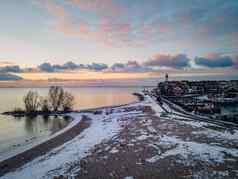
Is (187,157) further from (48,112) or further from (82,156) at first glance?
(48,112)

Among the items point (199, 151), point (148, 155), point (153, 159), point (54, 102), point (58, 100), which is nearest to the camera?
point (153, 159)

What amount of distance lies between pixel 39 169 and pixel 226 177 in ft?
41.1

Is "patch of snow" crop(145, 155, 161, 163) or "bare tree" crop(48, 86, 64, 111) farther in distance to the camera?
"bare tree" crop(48, 86, 64, 111)

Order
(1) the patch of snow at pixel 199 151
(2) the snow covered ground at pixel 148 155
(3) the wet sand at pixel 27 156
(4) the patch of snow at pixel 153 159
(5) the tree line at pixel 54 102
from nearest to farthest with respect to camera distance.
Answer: (2) the snow covered ground at pixel 148 155, (4) the patch of snow at pixel 153 159, (1) the patch of snow at pixel 199 151, (3) the wet sand at pixel 27 156, (5) the tree line at pixel 54 102

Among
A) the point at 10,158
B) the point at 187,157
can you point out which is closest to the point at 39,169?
the point at 10,158

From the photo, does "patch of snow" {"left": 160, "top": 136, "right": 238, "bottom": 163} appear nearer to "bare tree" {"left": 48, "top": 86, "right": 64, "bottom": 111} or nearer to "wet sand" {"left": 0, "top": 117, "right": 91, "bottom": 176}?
"wet sand" {"left": 0, "top": 117, "right": 91, "bottom": 176}

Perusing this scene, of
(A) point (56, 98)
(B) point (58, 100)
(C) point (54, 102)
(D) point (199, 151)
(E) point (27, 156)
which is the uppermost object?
(A) point (56, 98)

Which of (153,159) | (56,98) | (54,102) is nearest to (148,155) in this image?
(153,159)

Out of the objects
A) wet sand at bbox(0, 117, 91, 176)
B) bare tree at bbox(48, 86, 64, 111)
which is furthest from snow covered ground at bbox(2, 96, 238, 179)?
bare tree at bbox(48, 86, 64, 111)

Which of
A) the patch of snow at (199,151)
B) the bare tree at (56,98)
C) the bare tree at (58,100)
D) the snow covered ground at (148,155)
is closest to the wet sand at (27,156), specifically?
the snow covered ground at (148,155)

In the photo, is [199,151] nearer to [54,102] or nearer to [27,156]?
[27,156]

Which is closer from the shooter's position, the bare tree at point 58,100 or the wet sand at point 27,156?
the wet sand at point 27,156

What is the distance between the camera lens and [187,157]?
1266cm

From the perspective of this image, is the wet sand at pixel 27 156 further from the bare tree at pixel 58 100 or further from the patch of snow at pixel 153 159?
the bare tree at pixel 58 100
